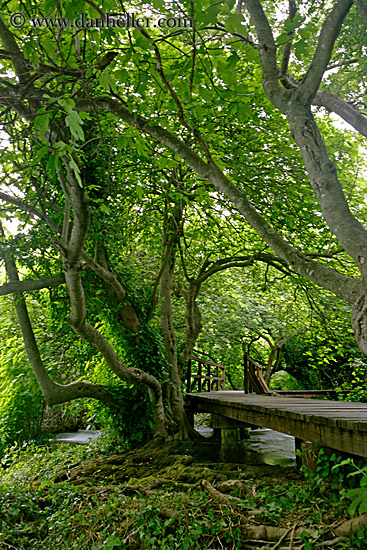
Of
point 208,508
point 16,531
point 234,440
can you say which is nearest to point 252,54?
point 208,508

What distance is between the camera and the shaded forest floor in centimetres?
385

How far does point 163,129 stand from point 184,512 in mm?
4071

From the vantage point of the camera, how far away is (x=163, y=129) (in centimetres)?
377

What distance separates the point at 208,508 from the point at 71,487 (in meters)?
2.20

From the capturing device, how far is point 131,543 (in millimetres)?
4102

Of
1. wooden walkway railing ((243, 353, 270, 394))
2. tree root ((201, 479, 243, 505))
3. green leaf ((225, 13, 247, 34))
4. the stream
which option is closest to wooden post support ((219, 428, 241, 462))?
the stream

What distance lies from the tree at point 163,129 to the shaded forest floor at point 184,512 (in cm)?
153

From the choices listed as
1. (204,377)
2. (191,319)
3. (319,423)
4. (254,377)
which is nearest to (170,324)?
(191,319)

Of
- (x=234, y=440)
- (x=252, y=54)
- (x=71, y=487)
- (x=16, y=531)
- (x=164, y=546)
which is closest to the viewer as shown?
(x=252, y=54)

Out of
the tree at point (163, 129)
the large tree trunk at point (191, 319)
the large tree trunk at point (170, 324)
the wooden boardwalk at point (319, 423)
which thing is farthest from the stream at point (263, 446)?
the large tree trunk at point (191, 319)

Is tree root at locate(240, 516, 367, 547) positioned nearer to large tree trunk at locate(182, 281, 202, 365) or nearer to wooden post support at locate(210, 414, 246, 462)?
wooden post support at locate(210, 414, 246, 462)

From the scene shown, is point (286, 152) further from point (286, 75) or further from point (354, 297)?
point (354, 297)

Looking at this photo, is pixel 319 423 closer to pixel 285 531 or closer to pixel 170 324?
pixel 285 531

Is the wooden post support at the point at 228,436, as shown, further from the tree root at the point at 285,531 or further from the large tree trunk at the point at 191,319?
the tree root at the point at 285,531
